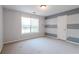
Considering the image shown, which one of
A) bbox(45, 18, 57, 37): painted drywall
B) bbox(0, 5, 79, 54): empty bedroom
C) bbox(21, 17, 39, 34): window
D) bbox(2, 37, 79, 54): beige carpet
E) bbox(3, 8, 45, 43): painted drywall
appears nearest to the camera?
bbox(2, 37, 79, 54): beige carpet

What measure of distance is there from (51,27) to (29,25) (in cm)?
205

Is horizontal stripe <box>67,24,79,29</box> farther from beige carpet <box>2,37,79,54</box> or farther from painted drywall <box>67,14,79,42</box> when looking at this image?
beige carpet <box>2,37,79,54</box>

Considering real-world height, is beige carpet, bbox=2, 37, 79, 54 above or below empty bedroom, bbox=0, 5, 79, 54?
below

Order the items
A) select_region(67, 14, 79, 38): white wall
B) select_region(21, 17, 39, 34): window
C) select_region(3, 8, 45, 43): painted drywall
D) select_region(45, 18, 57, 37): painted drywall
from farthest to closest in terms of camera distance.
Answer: select_region(45, 18, 57, 37): painted drywall, select_region(21, 17, 39, 34): window, select_region(3, 8, 45, 43): painted drywall, select_region(67, 14, 79, 38): white wall

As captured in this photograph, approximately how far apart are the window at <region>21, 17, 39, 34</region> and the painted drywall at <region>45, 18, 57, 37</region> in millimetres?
1026

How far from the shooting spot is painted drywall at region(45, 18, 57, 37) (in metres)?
6.42

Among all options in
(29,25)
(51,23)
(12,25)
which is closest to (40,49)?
(12,25)

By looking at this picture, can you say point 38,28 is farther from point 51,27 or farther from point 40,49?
point 40,49

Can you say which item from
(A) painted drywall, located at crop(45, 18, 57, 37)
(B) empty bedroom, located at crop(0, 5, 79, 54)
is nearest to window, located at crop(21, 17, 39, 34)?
(B) empty bedroom, located at crop(0, 5, 79, 54)

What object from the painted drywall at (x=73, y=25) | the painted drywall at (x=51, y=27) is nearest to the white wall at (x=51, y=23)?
the painted drywall at (x=51, y=27)

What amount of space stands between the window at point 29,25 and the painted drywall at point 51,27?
103cm

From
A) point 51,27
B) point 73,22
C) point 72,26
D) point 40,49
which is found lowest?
point 40,49

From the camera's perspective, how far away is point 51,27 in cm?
688
